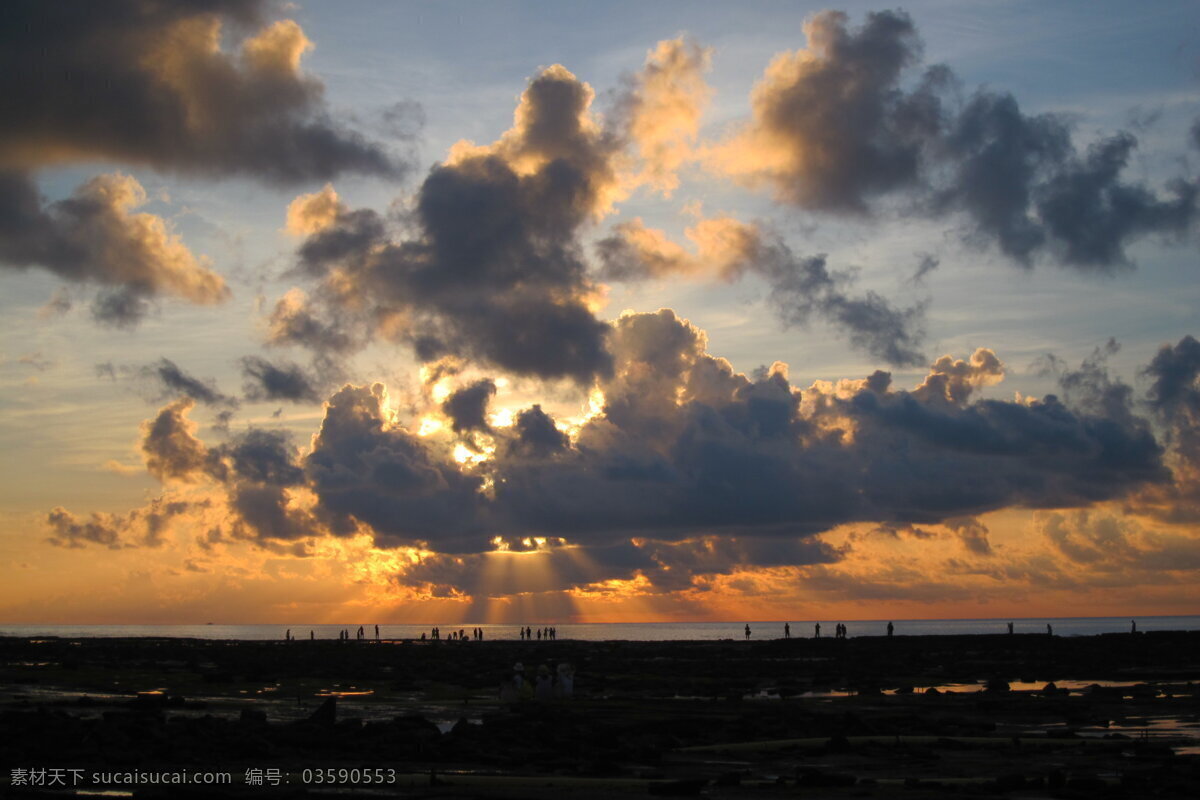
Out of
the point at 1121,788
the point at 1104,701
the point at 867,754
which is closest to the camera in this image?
the point at 1121,788

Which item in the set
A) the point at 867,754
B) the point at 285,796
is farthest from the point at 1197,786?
the point at 285,796

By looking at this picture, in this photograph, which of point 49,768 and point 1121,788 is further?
point 49,768

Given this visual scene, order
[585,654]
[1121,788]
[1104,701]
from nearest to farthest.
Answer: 1. [1121,788]
2. [1104,701]
3. [585,654]

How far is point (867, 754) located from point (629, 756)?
7131 millimetres

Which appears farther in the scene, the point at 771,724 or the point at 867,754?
the point at 771,724

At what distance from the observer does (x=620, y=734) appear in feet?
121

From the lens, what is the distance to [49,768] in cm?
2741

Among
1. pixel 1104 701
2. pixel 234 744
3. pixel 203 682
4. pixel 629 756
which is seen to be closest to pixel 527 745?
pixel 629 756

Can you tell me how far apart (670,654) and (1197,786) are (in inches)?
3309

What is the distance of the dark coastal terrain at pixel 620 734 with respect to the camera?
26.6 meters

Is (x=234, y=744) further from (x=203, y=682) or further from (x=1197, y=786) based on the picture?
(x=203, y=682)

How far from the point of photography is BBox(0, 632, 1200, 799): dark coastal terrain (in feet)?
87.2

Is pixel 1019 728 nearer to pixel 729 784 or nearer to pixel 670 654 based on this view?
pixel 729 784

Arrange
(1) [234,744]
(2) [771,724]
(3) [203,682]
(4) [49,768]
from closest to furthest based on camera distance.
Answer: (4) [49,768] → (1) [234,744] → (2) [771,724] → (3) [203,682]
